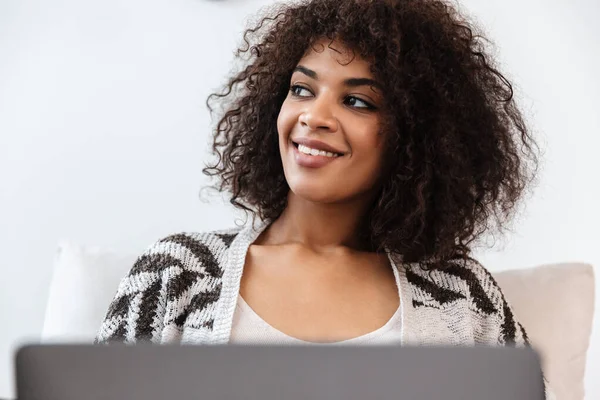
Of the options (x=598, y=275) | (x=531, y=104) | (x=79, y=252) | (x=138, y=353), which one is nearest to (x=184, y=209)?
(x=79, y=252)

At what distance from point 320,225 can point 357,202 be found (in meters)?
0.09

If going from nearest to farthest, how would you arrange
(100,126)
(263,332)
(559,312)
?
(263,332), (559,312), (100,126)

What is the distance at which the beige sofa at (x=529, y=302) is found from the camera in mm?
1673

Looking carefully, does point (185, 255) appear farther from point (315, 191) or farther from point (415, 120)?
point (415, 120)

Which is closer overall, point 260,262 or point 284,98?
point 260,262

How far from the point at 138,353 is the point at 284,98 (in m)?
1.11

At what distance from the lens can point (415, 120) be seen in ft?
5.16

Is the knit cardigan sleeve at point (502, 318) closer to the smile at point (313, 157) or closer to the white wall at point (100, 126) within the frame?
the smile at point (313, 157)

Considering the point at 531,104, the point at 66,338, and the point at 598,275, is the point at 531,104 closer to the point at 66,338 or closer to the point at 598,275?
the point at 598,275

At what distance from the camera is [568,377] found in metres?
1.74

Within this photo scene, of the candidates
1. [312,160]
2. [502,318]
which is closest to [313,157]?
[312,160]

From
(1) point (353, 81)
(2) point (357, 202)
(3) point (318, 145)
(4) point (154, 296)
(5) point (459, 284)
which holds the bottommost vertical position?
(4) point (154, 296)

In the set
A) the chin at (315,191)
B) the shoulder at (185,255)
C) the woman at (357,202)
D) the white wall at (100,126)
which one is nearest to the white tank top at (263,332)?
the woman at (357,202)

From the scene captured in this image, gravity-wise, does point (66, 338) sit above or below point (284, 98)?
below
